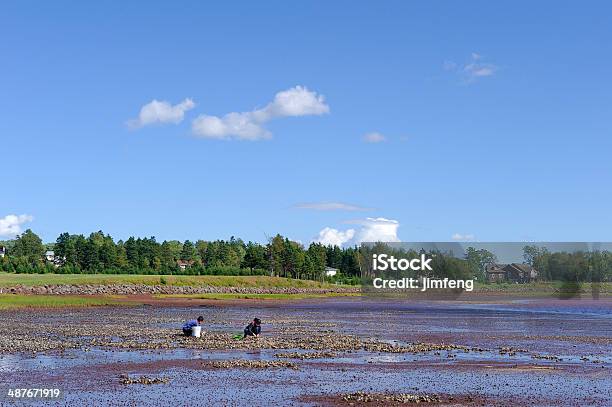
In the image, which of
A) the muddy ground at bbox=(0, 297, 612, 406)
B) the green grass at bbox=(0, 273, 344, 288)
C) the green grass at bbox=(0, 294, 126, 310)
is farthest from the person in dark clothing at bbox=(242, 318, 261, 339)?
the green grass at bbox=(0, 273, 344, 288)

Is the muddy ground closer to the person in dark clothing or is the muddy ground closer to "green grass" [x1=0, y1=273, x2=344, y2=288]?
the person in dark clothing

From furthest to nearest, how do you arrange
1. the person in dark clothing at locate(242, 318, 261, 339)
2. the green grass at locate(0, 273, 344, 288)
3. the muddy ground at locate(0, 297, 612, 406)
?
the green grass at locate(0, 273, 344, 288)
the person in dark clothing at locate(242, 318, 261, 339)
the muddy ground at locate(0, 297, 612, 406)

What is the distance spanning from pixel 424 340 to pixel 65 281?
111309 mm

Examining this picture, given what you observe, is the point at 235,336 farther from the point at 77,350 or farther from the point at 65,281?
the point at 65,281

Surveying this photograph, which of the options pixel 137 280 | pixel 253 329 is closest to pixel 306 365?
pixel 253 329

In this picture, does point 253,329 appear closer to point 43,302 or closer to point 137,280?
point 43,302

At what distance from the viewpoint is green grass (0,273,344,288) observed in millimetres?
153500

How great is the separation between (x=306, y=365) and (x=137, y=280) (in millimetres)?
133511

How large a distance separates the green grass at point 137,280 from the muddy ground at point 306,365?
88.2 metres

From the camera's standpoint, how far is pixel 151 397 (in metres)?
31.1

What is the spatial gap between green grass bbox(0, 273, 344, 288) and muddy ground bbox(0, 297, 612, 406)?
88.2m

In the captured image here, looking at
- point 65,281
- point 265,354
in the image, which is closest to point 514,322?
point 265,354

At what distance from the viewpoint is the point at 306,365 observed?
41500mm

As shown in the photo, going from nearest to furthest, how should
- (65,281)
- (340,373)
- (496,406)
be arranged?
(496,406), (340,373), (65,281)
